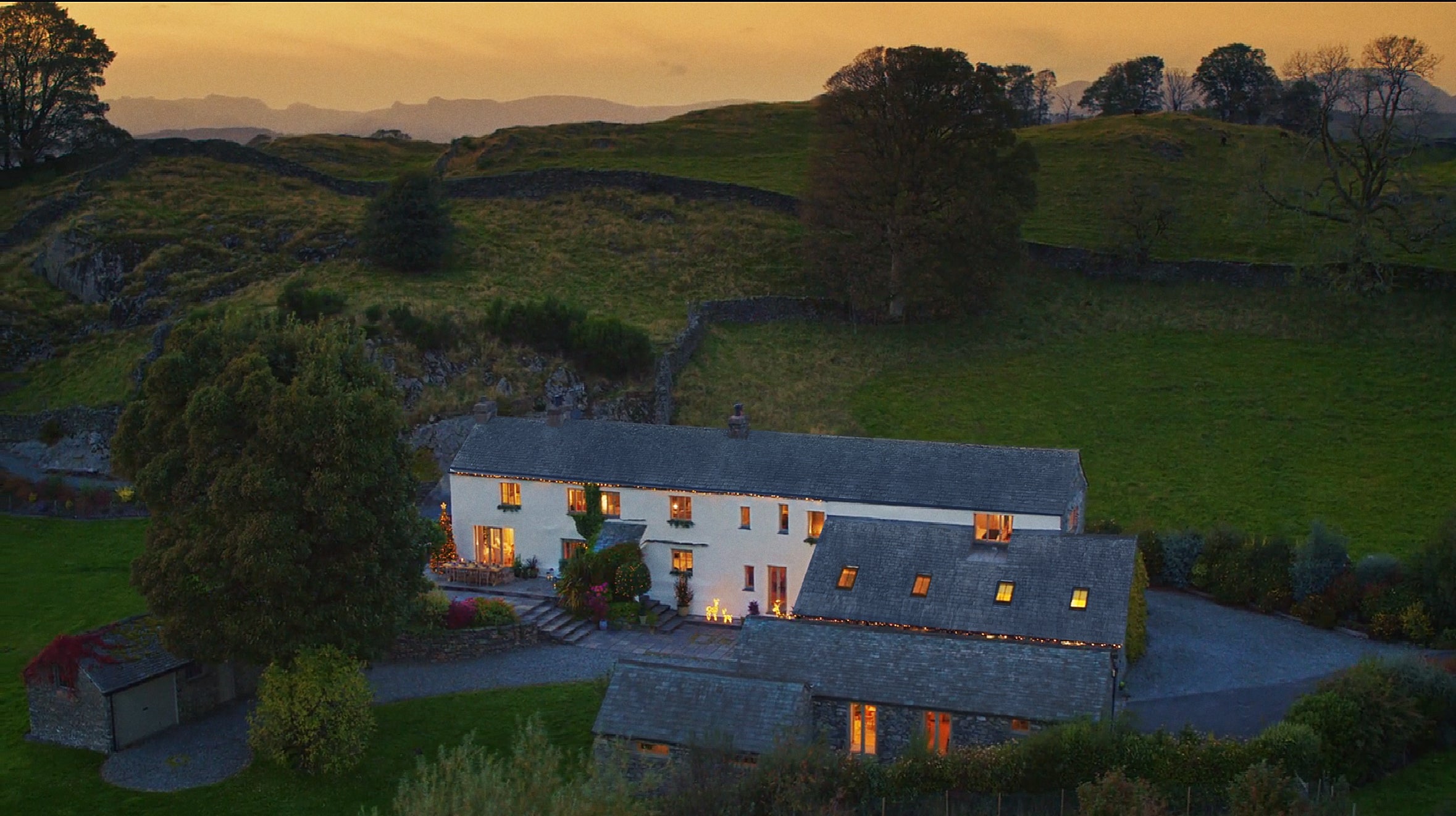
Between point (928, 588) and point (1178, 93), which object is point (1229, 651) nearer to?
point (928, 588)

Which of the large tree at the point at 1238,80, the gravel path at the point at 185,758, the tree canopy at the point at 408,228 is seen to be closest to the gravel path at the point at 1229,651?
the gravel path at the point at 185,758

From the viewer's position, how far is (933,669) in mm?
23906

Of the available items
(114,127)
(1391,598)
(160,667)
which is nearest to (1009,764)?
(1391,598)

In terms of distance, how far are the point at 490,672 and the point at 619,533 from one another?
248 inches

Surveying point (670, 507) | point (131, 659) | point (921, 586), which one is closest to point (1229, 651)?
point (921, 586)

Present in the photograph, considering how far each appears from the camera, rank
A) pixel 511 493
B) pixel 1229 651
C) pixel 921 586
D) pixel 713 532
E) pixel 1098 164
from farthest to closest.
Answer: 1. pixel 1098 164
2. pixel 511 493
3. pixel 713 532
4. pixel 1229 651
5. pixel 921 586

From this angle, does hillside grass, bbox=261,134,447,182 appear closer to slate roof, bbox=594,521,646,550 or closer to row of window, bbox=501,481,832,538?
row of window, bbox=501,481,832,538

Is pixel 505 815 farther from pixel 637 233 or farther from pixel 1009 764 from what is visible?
pixel 637 233

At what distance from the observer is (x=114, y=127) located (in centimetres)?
7588

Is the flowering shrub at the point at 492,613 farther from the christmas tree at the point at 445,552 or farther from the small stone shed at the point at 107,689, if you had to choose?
the small stone shed at the point at 107,689

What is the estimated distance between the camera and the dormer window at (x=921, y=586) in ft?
Answer: 92.9

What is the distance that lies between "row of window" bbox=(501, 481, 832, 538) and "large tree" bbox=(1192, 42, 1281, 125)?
82.3 meters

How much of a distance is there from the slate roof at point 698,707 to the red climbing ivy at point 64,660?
1157 cm

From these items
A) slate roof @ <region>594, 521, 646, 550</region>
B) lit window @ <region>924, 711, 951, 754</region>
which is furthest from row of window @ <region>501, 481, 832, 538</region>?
lit window @ <region>924, 711, 951, 754</region>
